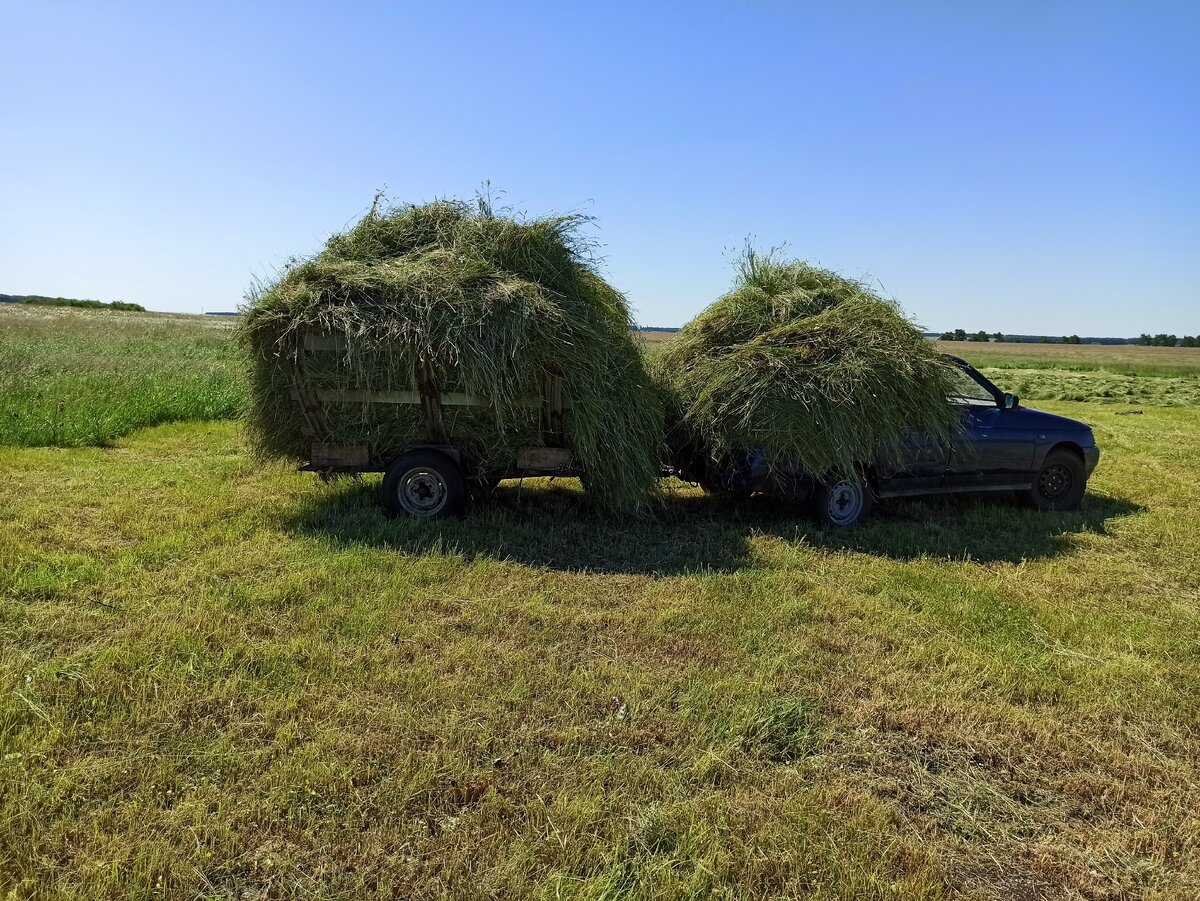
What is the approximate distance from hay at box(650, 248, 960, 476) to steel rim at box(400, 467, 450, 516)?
2347 millimetres

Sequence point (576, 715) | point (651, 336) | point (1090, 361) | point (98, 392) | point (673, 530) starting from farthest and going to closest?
point (1090, 361), point (98, 392), point (651, 336), point (673, 530), point (576, 715)

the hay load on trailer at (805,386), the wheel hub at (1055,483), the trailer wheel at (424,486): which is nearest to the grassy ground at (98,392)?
the trailer wheel at (424,486)

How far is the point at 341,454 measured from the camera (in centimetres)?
644

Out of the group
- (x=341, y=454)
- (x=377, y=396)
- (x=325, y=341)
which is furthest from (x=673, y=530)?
(x=325, y=341)

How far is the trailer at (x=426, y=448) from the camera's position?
242 inches

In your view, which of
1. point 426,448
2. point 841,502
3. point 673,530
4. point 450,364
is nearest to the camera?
point 450,364

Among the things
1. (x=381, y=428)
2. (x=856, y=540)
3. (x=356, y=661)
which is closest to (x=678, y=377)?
(x=856, y=540)

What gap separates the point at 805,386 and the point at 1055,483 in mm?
3802

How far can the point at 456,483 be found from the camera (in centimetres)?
639

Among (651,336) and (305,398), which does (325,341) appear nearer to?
(305,398)

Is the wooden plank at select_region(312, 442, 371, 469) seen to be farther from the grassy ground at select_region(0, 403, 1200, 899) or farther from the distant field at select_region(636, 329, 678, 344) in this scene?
the distant field at select_region(636, 329, 678, 344)

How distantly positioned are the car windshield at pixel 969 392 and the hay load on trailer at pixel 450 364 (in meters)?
3.09

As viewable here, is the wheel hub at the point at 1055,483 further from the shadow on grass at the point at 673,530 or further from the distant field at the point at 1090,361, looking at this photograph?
the distant field at the point at 1090,361

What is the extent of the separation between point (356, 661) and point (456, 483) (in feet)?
9.01
